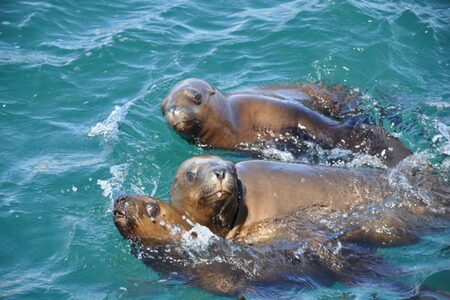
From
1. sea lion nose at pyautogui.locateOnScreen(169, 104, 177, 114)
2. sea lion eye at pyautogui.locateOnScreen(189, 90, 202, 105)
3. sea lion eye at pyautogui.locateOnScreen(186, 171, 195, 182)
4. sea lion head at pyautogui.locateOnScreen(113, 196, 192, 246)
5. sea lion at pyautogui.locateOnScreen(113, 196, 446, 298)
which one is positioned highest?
sea lion eye at pyautogui.locateOnScreen(189, 90, 202, 105)

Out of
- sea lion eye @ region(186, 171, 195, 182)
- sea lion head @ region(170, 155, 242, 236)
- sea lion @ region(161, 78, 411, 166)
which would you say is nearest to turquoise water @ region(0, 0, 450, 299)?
sea lion @ region(161, 78, 411, 166)

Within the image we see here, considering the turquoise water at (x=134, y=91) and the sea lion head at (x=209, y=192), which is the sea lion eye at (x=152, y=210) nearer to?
the sea lion head at (x=209, y=192)

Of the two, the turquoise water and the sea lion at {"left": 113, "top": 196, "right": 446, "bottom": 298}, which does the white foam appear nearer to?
the sea lion at {"left": 113, "top": 196, "right": 446, "bottom": 298}

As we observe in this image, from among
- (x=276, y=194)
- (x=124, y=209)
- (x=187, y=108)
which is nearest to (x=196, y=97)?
(x=187, y=108)

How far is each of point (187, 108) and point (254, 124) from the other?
3.07ft

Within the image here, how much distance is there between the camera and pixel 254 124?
9094 millimetres

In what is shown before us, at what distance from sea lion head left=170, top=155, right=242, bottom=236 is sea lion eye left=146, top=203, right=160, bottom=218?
35 cm

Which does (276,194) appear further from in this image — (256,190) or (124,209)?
(124,209)

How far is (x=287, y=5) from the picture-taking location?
13227mm

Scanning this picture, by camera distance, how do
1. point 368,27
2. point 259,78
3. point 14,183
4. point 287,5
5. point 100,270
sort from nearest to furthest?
point 100,270
point 14,183
point 259,78
point 368,27
point 287,5

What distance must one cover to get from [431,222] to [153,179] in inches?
137

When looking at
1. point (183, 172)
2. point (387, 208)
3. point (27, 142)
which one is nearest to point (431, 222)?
point (387, 208)

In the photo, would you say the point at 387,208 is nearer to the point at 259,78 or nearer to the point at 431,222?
the point at 431,222

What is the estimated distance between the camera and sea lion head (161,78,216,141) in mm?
8797
